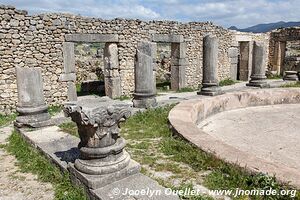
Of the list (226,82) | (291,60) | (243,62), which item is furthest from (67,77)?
(291,60)

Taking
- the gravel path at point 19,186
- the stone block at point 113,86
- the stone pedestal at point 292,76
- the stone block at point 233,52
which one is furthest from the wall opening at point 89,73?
the gravel path at point 19,186

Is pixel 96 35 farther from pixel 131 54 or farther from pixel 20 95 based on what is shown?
pixel 20 95

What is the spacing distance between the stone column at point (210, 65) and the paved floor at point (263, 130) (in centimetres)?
198

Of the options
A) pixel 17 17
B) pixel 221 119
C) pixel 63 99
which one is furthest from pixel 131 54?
pixel 221 119

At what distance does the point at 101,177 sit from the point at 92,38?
8.60 meters

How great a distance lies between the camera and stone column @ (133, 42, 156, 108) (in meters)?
7.53

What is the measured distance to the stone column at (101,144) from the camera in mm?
3281

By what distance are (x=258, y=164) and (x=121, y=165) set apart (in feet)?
5.27

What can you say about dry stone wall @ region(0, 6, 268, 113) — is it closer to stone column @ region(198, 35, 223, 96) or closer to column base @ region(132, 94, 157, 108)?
stone column @ region(198, 35, 223, 96)

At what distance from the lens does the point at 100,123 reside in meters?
3.32

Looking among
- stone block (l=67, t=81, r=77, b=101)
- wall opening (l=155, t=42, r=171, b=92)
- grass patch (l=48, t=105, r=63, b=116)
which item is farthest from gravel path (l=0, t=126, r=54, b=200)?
wall opening (l=155, t=42, r=171, b=92)

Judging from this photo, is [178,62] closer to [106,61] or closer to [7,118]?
[106,61]

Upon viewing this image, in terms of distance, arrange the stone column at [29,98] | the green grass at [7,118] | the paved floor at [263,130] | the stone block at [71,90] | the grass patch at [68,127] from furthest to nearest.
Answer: the stone block at [71,90]
the green grass at [7,118]
the grass patch at [68,127]
the stone column at [29,98]
the paved floor at [263,130]

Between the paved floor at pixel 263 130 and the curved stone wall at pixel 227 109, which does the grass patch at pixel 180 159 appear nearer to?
the curved stone wall at pixel 227 109
